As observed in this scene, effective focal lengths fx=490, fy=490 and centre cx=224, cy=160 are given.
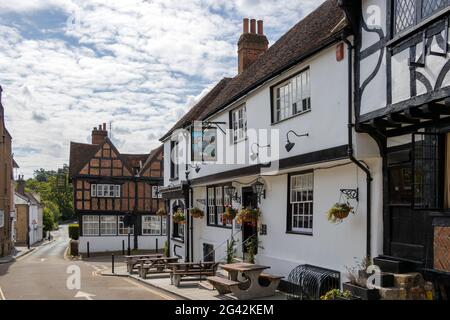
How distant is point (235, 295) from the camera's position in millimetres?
11625

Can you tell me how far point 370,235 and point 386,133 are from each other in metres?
1.96

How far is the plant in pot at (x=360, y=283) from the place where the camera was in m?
8.17

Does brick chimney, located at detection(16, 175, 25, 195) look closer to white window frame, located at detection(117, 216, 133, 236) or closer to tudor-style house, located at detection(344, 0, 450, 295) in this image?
white window frame, located at detection(117, 216, 133, 236)

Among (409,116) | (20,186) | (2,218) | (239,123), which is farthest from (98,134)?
(409,116)

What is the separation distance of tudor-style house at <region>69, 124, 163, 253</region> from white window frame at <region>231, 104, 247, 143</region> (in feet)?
72.7

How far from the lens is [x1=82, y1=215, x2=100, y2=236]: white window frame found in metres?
37.2

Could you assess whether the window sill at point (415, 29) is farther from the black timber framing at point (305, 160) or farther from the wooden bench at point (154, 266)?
the wooden bench at point (154, 266)

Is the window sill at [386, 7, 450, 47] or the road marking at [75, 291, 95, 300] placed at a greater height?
the window sill at [386, 7, 450, 47]

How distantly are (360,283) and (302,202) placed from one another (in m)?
3.61

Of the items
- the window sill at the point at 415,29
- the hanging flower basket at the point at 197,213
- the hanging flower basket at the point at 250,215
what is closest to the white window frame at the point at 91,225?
the hanging flower basket at the point at 197,213

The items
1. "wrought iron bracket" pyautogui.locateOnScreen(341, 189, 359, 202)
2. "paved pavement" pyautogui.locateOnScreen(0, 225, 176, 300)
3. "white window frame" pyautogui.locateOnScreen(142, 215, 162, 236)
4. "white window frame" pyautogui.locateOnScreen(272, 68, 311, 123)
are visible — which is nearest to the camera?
"wrought iron bracket" pyautogui.locateOnScreen(341, 189, 359, 202)

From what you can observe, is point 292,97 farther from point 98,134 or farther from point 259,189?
point 98,134

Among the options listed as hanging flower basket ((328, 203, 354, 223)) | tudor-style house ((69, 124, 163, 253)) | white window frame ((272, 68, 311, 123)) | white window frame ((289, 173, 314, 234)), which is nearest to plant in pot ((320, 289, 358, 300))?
hanging flower basket ((328, 203, 354, 223))

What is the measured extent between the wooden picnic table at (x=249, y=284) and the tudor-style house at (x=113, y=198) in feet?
83.2
